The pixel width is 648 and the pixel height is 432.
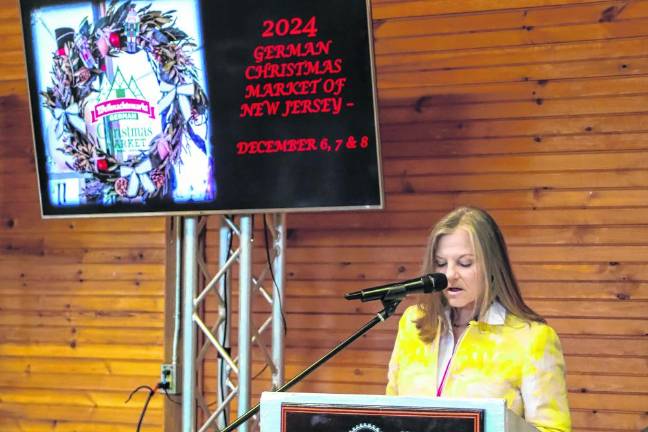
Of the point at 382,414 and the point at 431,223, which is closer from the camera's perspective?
the point at 382,414

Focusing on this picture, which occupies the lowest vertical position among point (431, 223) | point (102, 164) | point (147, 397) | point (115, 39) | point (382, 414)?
point (147, 397)

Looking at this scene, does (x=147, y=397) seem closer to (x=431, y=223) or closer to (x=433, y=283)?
(x=431, y=223)

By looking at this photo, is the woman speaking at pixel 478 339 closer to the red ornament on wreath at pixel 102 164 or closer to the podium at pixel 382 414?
the podium at pixel 382 414

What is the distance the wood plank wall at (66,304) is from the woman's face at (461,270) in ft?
7.49

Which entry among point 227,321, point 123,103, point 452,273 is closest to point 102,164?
point 123,103

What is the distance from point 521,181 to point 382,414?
244 cm

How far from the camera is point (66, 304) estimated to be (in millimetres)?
4645

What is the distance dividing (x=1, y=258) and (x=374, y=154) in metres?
2.27

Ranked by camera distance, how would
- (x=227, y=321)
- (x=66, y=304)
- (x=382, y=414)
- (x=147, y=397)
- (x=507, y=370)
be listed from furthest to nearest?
(x=66, y=304)
(x=147, y=397)
(x=227, y=321)
(x=507, y=370)
(x=382, y=414)

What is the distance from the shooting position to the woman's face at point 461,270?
97.2 inches

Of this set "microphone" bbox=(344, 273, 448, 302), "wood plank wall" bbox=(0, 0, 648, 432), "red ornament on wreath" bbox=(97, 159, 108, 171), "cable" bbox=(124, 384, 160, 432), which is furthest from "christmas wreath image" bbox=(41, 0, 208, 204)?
"microphone" bbox=(344, 273, 448, 302)

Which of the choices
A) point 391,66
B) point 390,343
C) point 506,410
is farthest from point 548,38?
point 506,410

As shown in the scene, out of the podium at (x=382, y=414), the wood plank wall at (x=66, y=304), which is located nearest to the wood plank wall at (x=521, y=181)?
the wood plank wall at (x=66, y=304)

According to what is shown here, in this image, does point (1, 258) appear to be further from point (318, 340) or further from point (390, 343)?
point (390, 343)
